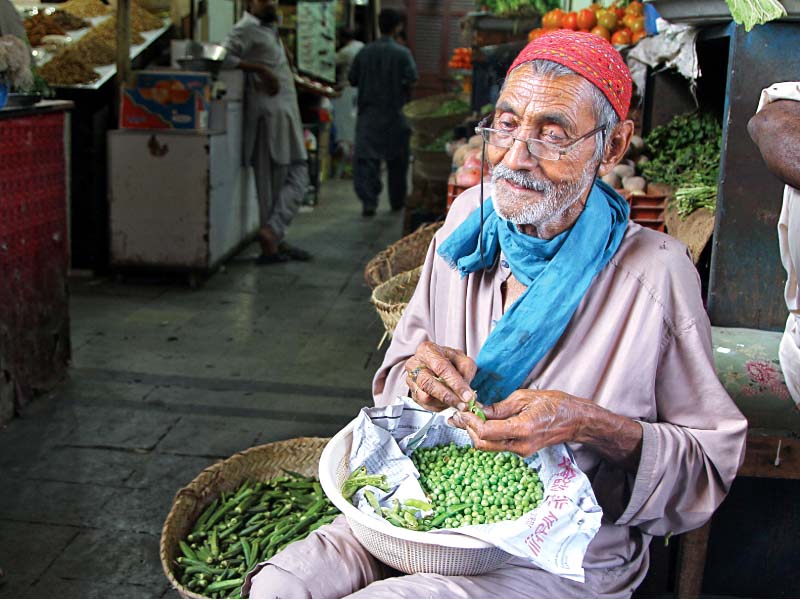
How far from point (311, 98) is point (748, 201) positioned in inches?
316

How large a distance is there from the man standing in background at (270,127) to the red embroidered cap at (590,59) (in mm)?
5849

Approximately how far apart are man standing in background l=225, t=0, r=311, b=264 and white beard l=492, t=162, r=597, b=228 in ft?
19.3

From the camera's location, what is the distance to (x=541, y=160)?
1.88 metres

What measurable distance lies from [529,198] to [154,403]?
10.2ft

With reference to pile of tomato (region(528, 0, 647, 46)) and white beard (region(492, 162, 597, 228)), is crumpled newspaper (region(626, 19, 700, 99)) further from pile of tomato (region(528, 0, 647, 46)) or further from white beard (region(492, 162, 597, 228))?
white beard (region(492, 162, 597, 228))

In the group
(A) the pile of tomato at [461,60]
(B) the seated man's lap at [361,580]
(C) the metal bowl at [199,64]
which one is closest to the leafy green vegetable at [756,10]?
(B) the seated man's lap at [361,580]

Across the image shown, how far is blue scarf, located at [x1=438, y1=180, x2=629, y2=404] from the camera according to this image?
1850mm

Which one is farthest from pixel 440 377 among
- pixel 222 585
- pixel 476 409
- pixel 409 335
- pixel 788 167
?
pixel 222 585

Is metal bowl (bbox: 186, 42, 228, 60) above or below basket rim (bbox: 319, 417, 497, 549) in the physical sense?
above

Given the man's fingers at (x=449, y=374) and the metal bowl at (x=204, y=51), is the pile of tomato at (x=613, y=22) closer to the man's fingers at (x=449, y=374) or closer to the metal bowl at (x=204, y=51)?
the metal bowl at (x=204, y=51)

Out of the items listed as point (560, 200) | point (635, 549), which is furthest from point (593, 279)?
point (635, 549)

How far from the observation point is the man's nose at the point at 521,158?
73.8 inches

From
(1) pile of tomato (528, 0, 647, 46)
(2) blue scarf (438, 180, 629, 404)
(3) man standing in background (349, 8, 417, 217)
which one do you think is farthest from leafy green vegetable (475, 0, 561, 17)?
(2) blue scarf (438, 180, 629, 404)

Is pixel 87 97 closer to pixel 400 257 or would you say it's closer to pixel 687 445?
pixel 400 257
